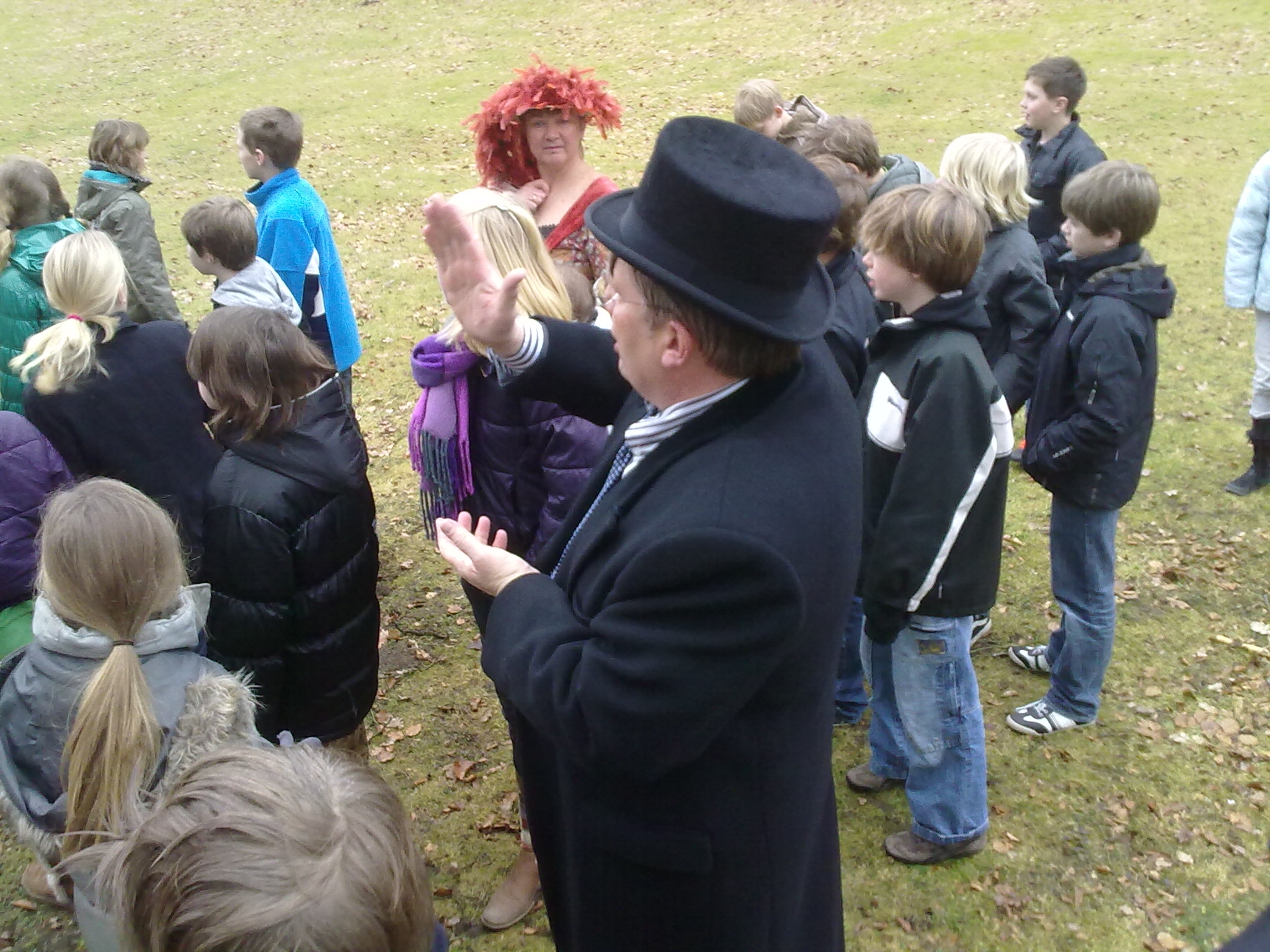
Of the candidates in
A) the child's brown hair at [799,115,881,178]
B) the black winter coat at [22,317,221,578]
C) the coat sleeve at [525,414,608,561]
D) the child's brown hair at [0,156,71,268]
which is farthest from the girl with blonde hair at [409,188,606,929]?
the child's brown hair at [0,156,71,268]

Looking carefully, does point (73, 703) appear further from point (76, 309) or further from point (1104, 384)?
point (1104, 384)

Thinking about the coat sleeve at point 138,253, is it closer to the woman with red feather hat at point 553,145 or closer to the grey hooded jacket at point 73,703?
the woman with red feather hat at point 553,145

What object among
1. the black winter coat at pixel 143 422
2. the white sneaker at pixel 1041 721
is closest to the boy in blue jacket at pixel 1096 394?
the white sneaker at pixel 1041 721

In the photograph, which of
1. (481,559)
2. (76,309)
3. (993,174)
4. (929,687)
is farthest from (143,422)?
(993,174)

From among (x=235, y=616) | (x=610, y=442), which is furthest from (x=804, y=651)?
(x=235, y=616)

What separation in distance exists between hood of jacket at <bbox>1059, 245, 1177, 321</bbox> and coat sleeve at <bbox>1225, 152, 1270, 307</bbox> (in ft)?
8.96

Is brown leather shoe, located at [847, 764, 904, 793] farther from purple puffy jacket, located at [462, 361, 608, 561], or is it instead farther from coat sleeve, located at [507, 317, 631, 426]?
coat sleeve, located at [507, 317, 631, 426]

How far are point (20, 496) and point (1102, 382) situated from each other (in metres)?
3.77

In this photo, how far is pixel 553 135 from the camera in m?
4.71

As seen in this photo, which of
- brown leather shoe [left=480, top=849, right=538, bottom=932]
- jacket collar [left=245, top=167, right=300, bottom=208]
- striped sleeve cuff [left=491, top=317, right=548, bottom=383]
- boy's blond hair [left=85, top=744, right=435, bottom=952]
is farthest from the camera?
jacket collar [left=245, top=167, right=300, bottom=208]

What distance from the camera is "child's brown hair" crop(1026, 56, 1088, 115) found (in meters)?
6.50

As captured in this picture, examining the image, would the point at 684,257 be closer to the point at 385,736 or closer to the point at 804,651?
the point at 804,651

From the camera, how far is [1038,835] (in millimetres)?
3844

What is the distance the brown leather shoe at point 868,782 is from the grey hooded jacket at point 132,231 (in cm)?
480
